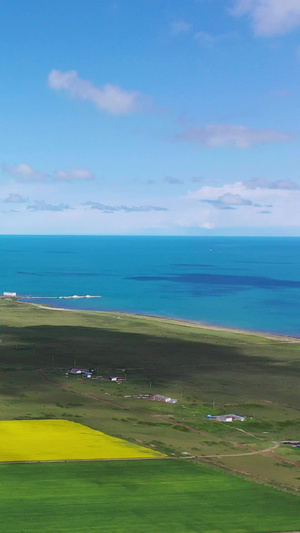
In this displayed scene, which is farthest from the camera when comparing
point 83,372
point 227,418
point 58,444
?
point 83,372

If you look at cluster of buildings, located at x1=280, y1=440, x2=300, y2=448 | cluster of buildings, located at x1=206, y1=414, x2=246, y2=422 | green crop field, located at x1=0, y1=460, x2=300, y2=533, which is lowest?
green crop field, located at x1=0, y1=460, x2=300, y2=533

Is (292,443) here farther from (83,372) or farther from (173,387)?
(83,372)

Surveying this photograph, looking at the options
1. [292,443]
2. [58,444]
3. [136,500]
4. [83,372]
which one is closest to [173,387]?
[83,372]

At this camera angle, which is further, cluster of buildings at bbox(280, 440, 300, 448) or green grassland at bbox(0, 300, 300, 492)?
cluster of buildings at bbox(280, 440, 300, 448)

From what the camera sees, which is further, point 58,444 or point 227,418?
point 227,418

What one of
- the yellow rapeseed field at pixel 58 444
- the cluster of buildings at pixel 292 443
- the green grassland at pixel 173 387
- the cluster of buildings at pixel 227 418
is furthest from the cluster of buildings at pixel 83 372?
the cluster of buildings at pixel 292 443

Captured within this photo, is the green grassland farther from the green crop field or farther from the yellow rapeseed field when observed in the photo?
the green crop field

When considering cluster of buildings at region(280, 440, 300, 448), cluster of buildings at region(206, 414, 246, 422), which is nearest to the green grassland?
cluster of buildings at region(206, 414, 246, 422)
